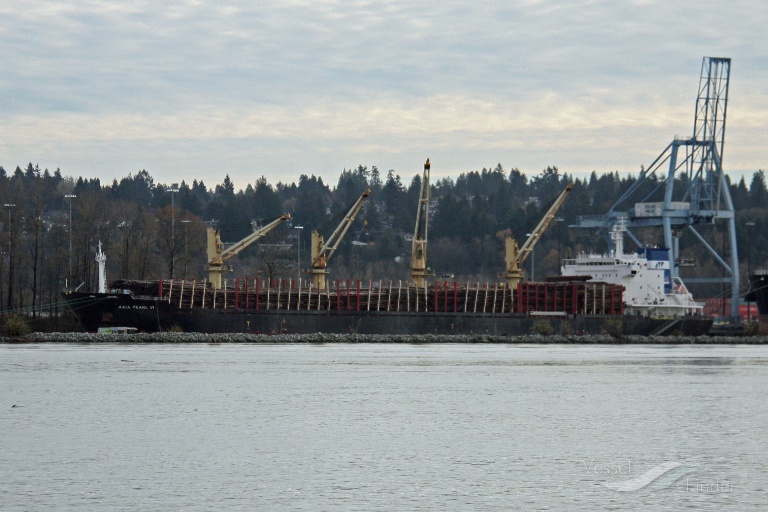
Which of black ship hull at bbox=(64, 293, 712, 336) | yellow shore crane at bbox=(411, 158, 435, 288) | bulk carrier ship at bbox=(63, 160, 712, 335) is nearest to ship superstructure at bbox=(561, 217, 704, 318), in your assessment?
bulk carrier ship at bbox=(63, 160, 712, 335)

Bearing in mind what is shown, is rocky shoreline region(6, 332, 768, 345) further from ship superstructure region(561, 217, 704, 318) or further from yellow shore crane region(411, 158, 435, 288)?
yellow shore crane region(411, 158, 435, 288)

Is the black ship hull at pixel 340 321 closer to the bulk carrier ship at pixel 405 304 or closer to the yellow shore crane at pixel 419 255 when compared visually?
the bulk carrier ship at pixel 405 304

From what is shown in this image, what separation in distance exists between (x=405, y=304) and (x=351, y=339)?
15.4 m

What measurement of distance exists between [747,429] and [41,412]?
16465mm

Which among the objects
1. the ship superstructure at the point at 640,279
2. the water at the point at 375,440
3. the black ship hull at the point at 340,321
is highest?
the ship superstructure at the point at 640,279

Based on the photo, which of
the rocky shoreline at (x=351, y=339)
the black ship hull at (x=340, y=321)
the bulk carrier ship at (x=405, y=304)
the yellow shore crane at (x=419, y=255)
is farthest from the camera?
the yellow shore crane at (x=419, y=255)

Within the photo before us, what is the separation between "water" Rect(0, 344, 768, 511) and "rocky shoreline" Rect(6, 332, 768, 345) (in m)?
35.9

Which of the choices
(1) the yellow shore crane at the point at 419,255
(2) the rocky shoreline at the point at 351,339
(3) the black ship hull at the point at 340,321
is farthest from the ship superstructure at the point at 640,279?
(1) the yellow shore crane at the point at 419,255

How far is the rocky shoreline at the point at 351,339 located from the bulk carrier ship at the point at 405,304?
3.90 meters

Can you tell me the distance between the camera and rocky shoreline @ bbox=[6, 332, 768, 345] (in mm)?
83375

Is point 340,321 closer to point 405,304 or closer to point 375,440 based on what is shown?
point 405,304

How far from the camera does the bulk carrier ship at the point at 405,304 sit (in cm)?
9444

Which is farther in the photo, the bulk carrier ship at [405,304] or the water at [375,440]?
the bulk carrier ship at [405,304]

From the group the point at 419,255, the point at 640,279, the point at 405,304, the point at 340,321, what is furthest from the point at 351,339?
the point at 640,279
